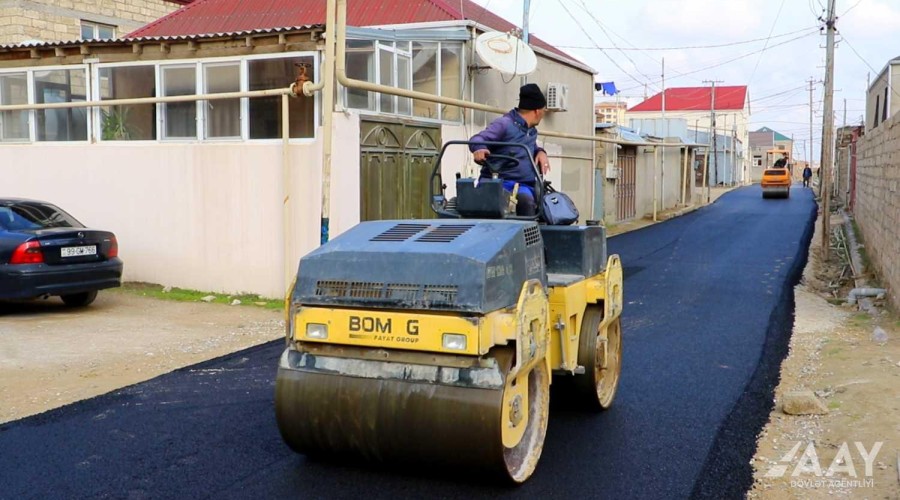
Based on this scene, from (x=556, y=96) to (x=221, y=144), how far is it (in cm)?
1015

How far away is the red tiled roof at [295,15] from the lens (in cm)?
1938

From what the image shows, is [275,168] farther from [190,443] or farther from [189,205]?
[190,443]

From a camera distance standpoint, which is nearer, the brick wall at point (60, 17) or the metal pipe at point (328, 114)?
the metal pipe at point (328, 114)

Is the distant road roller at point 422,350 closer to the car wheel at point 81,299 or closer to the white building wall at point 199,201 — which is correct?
the white building wall at point 199,201

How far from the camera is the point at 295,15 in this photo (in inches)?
844

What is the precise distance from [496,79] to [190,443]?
12.5 m

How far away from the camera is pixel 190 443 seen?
5.62 meters

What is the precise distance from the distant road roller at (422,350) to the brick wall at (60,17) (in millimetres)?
19844

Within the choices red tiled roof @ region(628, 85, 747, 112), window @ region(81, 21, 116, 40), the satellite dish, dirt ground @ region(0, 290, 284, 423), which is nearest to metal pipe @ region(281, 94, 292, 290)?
dirt ground @ region(0, 290, 284, 423)

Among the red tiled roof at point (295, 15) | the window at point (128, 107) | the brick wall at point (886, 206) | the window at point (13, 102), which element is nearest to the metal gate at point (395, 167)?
the window at point (128, 107)

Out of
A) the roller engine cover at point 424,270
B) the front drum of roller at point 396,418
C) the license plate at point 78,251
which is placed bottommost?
the front drum of roller at point 396,418

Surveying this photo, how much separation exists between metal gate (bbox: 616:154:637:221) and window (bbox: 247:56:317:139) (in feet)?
57.1

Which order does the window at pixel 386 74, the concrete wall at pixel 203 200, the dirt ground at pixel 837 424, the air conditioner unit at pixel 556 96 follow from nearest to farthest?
the dirt ground at pixel 837 424, the concrete wall at pixel 203 200, the window at pixel 386 74, the air conditioner unit at pixel 556 96

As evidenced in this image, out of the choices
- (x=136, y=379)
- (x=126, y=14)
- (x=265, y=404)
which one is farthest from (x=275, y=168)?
(x=126, y=14)
